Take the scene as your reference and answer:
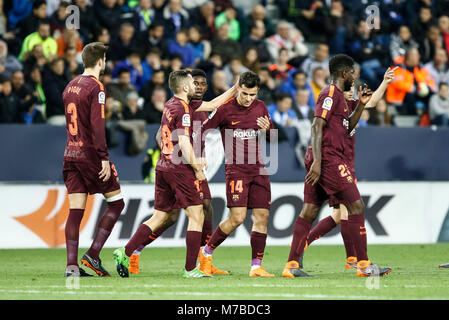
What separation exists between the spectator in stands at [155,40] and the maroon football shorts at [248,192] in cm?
729

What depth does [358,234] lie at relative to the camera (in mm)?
9250

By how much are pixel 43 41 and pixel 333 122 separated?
306 inches

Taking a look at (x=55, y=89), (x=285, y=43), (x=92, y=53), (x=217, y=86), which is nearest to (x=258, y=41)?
(x=285, y=43)

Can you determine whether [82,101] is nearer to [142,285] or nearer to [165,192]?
[165,192]

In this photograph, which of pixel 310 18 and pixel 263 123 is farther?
pixel 310 18

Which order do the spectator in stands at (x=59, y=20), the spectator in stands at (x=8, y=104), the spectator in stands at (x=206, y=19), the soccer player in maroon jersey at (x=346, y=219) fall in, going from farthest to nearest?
the spectator in stands at (x=206, y=19), the spectator in stands at (x=59, y=20), the spectator in stands at (x=8, y=104), the soccer player in maroon jersey at (x=346, y=219)

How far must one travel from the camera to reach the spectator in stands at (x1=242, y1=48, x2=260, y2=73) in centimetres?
1697

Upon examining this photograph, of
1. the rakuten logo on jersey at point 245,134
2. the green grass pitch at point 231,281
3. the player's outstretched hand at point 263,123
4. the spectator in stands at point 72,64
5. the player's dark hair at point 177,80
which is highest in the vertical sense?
the spectator in stands at point 72,64

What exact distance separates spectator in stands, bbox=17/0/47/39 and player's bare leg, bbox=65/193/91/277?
7.17 m

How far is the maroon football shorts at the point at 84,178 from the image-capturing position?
9.45m

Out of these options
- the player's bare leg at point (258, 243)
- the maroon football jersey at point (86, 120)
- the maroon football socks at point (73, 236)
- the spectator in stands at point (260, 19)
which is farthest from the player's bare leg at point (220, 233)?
the spectator in stands at point (260, 19)

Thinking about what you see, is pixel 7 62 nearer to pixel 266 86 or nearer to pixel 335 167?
pixel 266 86

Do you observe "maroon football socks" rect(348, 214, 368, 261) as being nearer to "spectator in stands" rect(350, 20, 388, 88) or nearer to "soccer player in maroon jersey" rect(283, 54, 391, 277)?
"soccer player in maroon jersey" rect(283, 54, 391, 277)

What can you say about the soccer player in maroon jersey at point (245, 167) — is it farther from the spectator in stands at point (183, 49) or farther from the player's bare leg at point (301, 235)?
the spectator in stands at point (183, 49)
